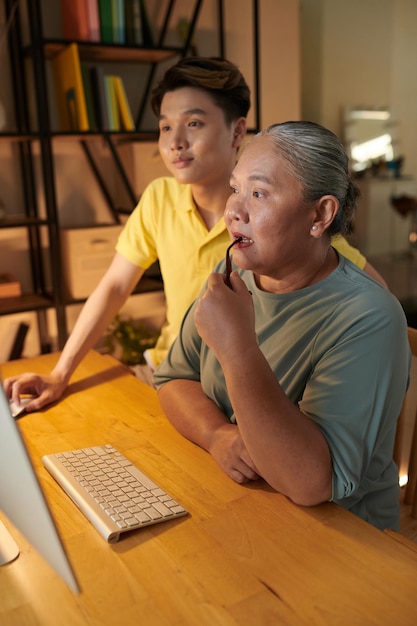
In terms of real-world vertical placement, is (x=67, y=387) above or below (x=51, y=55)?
below

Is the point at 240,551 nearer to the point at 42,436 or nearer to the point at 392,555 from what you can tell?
the point at 392,555

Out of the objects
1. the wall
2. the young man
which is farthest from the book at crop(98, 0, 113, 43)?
the wall

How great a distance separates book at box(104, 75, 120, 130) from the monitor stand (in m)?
2.31

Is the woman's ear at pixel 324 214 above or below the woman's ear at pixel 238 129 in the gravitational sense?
below

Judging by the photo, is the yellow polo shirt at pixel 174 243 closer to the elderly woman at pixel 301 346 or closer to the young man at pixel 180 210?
the young man at pixel 180 210

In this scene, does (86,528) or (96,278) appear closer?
(86,528)

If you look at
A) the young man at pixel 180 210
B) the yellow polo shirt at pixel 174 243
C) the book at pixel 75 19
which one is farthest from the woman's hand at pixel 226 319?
the book at pixel 75 19

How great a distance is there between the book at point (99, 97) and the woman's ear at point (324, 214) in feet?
6.66

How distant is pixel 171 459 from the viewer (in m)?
1.10

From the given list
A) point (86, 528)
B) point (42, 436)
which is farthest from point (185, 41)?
point (86, 528)

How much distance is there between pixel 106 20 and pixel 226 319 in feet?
7.53

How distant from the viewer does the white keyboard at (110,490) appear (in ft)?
2.91

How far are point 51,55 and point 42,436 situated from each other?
88.0 inches

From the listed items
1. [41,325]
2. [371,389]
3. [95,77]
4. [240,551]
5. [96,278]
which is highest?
[95,77]
